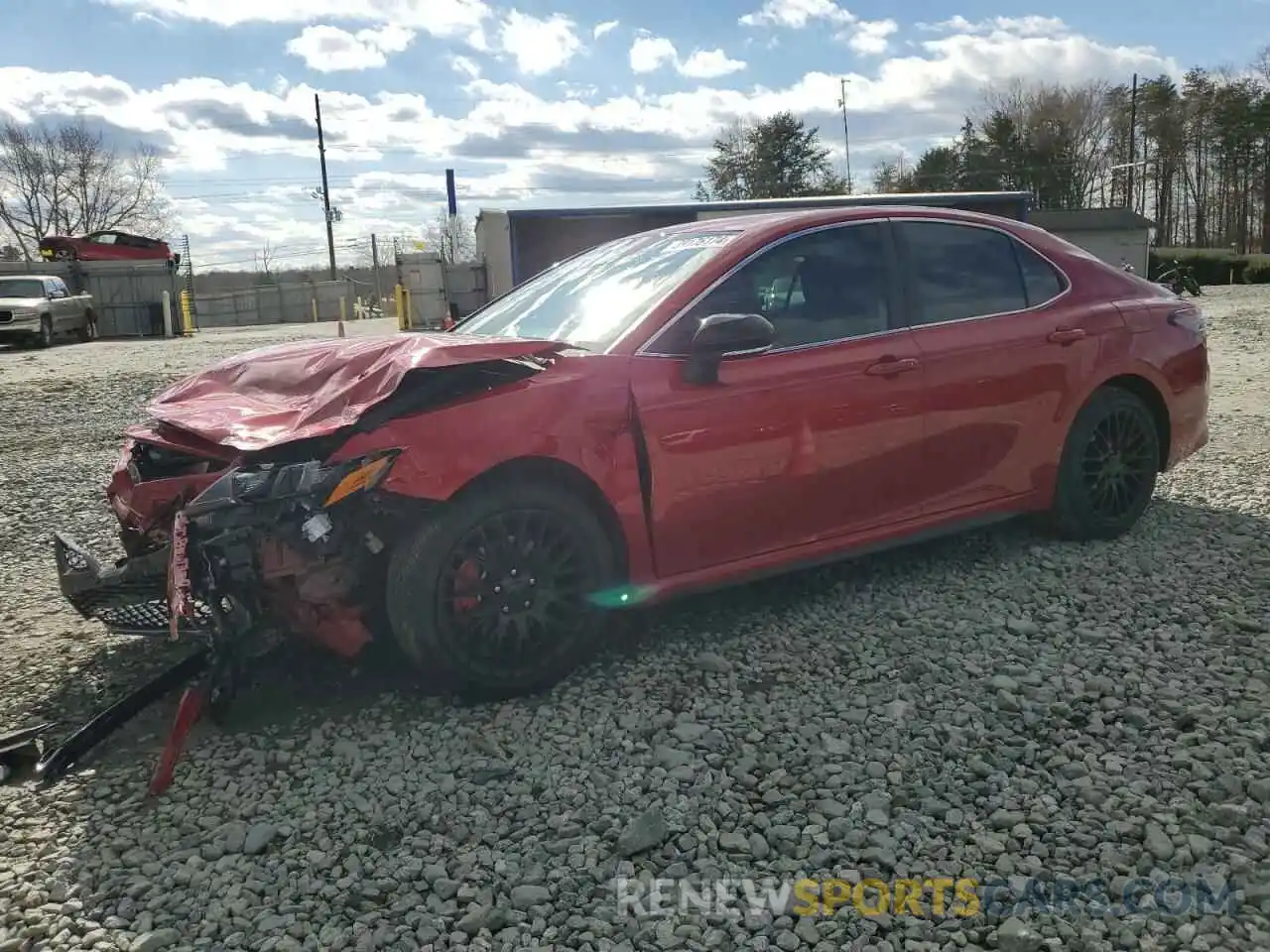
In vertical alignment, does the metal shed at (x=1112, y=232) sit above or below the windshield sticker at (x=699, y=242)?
above

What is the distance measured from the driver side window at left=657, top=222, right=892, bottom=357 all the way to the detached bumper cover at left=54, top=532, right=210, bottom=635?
1960mm

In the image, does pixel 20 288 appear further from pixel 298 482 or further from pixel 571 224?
pixel 298 482

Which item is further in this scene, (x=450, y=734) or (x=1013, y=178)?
(x=1013, y=178)

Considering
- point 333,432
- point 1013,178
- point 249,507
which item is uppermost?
point 1013,178

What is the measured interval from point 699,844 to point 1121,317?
3497mm

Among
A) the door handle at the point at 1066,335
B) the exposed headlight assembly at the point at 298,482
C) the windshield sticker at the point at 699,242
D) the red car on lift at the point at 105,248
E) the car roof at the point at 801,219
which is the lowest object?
the exposed headlight assembly at the point at 298,482

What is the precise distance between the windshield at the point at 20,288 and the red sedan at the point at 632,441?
2247 centimetres

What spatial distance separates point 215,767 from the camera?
10.3ft

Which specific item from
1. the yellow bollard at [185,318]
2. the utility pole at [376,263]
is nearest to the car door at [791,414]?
the yellow bollard at [185,318]

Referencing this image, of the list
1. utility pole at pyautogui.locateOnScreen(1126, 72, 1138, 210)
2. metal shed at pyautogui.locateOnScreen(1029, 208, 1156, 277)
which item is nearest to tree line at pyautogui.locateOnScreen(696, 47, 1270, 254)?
utility pole at pyautogui.locateOnScreen(1126, 72, 1138, 210)

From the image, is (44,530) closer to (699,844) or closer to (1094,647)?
(699,844)

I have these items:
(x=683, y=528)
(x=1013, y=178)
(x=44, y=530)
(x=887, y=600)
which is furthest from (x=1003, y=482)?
(x=1013, y=178)

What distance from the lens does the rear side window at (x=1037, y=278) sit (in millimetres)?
4668

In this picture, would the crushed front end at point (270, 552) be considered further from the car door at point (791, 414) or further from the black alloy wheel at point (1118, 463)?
the black alloy wheel at point (1118, 463)
